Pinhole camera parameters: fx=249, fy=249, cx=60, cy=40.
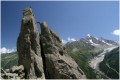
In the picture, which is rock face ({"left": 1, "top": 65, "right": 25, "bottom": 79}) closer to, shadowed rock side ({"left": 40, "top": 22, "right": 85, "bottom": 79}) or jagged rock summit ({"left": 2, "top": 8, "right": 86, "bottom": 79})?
jagged rock summit ({"left": 2, "top": 8, "right": 86, "bottom": 79})

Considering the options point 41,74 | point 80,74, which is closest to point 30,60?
point 41,74

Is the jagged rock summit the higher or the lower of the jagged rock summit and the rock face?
the higher

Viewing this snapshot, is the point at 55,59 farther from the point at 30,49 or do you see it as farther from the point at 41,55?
the point at 30,49

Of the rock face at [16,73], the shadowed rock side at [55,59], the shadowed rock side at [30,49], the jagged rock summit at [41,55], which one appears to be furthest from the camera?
the shadowed rock side at [55,59]

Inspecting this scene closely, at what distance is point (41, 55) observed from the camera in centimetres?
3991

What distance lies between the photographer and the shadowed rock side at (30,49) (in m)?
36.6

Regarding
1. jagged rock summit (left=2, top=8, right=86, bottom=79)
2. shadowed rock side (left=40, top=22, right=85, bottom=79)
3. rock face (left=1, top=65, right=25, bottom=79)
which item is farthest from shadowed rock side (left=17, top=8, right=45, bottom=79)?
shadowed rock side (left=40, top=22, right=85, bottom=79)

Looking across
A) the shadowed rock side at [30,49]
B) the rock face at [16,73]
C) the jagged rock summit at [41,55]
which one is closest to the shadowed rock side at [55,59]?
the jagged rock summit at [41,55]

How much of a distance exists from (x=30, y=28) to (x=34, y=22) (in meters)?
1.65

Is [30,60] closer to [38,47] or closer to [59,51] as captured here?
[38,47]

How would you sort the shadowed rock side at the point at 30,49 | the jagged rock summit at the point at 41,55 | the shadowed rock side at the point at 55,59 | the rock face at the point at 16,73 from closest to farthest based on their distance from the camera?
the rock face at the point at 16,73 < the shadowed rock side at the point at 30,49 < the jagged rock summit at the point at 41,55 < the shadowed rock side at the point at 55,59

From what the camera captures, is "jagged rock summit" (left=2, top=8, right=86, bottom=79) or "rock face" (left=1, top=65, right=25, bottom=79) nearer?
"rock face" (left=1, top=65, right=25, bottom=79)

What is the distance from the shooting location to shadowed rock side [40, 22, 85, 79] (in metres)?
37.6

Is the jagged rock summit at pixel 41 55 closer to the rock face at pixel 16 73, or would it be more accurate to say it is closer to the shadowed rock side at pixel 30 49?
the shadowed rock side at pixel 30 49
